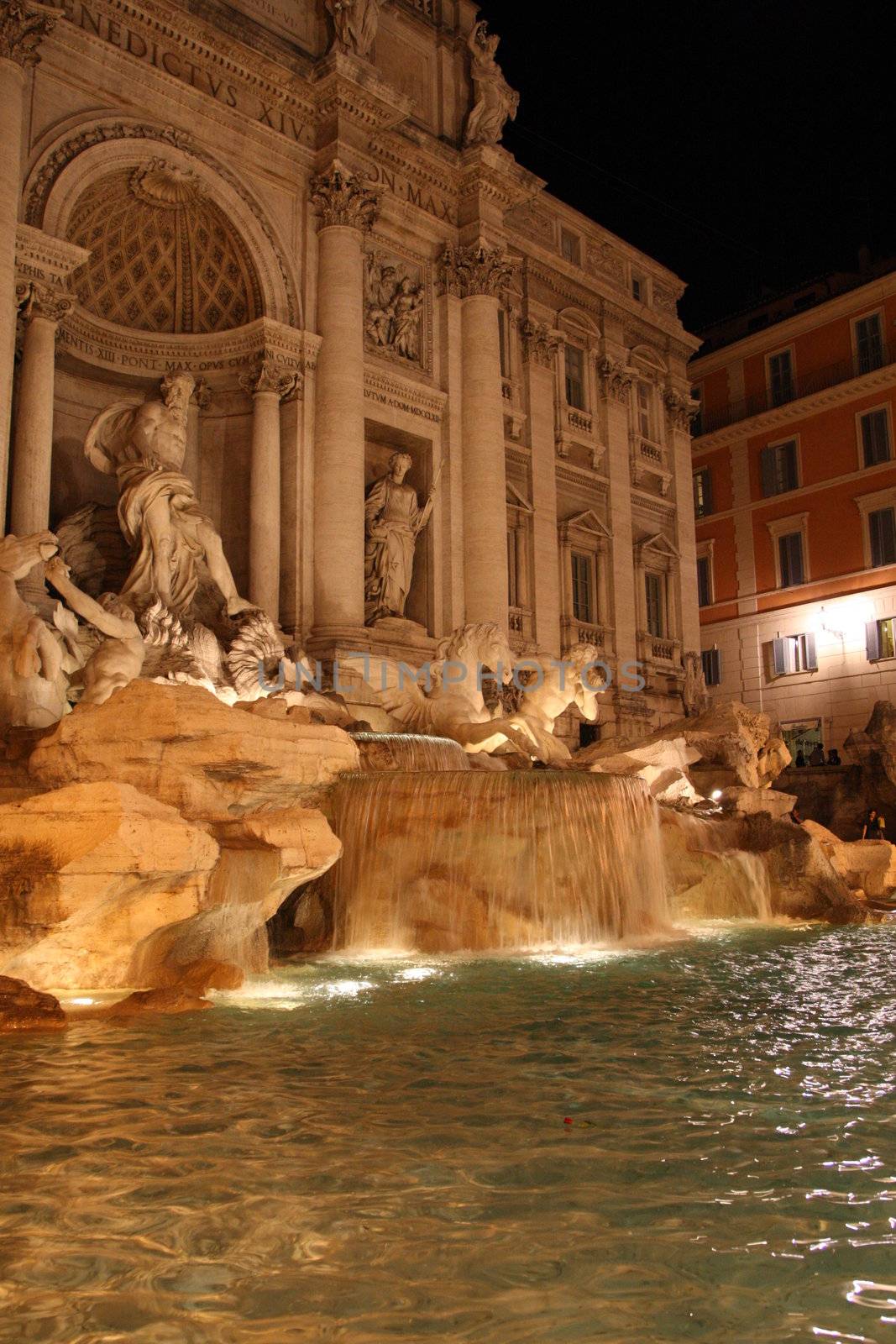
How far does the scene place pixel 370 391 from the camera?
1906 cm

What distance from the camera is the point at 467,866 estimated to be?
9.28 meters

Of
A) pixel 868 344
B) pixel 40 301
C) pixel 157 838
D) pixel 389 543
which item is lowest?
pixel 157 838

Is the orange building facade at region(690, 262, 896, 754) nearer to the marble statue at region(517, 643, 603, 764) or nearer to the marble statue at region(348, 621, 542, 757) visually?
the marble statue at region(517, 643, 603, 764)

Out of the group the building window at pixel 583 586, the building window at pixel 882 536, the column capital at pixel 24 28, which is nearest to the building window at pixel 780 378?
the building window at pixel 882 536

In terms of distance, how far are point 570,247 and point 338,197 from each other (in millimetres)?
8874

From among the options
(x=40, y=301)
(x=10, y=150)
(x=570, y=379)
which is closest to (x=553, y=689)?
(x=40, y=301)

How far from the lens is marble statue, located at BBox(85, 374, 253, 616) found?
14844 mm

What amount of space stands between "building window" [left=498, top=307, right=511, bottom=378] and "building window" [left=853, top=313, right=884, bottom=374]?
11.6 meters

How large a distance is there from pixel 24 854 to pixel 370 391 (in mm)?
14210

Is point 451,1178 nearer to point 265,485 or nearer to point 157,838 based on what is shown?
point 157,838

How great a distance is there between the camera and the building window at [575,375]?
82.3ft

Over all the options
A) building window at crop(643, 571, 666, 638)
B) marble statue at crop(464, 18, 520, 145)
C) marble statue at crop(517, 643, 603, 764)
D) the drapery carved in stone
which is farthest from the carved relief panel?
building window at crop(643, 571, 666, 638)

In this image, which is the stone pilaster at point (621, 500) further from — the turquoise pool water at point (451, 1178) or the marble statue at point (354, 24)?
the turquoise pool water at point (451, 1178)

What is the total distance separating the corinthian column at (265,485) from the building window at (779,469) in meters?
18.4
